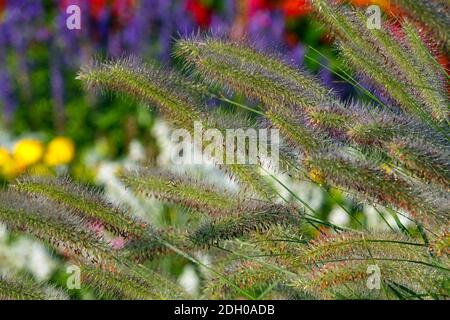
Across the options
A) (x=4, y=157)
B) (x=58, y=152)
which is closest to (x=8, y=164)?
(x=4, y=157)

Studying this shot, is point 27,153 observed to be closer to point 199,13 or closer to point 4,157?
point 4,157

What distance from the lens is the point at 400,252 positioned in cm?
224

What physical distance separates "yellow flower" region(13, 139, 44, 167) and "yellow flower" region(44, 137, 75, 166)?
0.17 feet

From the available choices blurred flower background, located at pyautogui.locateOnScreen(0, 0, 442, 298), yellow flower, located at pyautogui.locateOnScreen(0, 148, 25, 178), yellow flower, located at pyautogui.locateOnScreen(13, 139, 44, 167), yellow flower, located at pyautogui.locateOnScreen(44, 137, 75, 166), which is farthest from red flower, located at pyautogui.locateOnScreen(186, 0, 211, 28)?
yellow flower, located at pyautogui.locateOnScreen(0, 148, 25, 178)

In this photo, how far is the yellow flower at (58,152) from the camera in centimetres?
522

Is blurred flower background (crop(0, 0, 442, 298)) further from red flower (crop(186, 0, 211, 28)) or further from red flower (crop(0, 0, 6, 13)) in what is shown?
red flower (crop(0, 0, 6, 13))

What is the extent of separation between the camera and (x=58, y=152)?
207 inches

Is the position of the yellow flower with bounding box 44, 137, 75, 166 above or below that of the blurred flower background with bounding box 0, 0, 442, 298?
below

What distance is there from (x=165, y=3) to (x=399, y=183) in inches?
158

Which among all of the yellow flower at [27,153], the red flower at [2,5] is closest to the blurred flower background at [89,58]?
the yellow flower at [27,153]

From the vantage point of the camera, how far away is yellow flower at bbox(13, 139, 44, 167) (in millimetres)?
5121

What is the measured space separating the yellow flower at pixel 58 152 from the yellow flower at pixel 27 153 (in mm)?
51

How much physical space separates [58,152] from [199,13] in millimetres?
1323

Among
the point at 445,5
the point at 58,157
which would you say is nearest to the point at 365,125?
the point at 445,5
